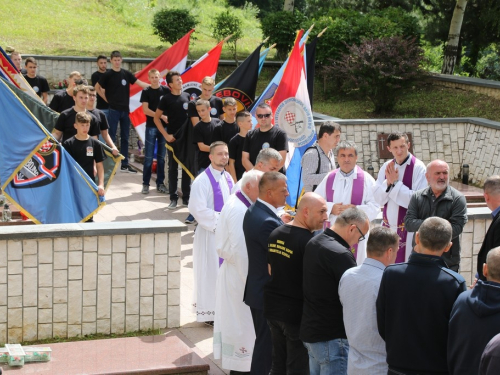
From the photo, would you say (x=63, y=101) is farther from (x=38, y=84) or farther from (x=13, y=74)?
(x=38, y=84)

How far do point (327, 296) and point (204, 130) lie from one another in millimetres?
6577

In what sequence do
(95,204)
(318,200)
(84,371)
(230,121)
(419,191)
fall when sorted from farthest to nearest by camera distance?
(230,121), (95,204), (419,191), (84,371), (318,200)

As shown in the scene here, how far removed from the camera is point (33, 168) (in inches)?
387

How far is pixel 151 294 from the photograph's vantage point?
7.90m

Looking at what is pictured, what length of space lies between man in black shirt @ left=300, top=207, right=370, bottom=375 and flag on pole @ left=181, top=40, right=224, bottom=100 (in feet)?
31.2

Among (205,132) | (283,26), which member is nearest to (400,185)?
(205,132)

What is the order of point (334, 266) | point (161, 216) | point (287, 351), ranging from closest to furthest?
point (334, 266), point (287, 351), point (161, 216)

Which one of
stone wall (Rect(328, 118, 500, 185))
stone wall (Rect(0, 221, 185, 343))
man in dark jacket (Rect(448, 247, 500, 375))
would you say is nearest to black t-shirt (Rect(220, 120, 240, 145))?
stone wall (Rect(0, 221, 185, 343))

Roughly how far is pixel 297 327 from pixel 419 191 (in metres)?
2.37

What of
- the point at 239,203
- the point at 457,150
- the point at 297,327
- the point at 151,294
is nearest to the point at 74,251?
the point at 151,294

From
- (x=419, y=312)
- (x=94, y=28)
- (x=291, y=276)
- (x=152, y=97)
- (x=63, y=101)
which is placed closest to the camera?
(x=419, y=312)

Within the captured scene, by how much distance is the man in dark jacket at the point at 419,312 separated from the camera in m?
5.11

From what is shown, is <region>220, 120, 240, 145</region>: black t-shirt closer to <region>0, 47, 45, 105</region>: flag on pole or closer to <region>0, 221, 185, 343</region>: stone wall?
<region>0, 47, 45, 105</region>: flag on pole

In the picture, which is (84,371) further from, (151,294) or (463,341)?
(463,341)
